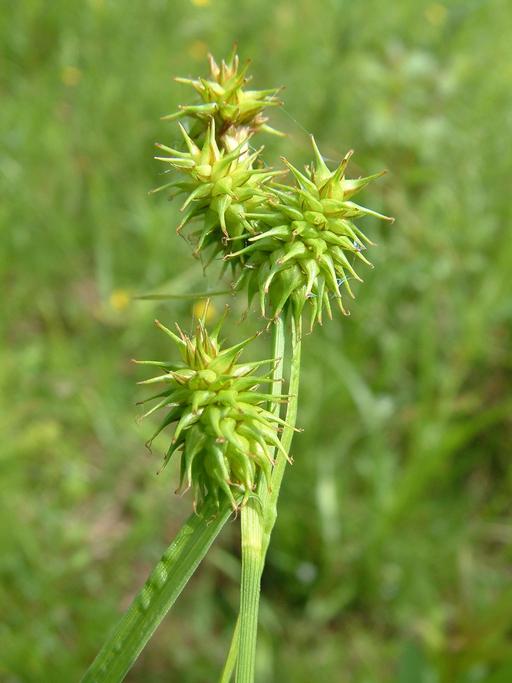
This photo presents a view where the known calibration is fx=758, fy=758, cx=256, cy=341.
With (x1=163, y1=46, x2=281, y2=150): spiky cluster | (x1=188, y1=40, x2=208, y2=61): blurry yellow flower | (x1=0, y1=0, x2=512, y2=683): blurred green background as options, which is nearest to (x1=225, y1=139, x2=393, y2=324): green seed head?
(x1=163, y1=46, x2=281, y2=150): spiky cluster

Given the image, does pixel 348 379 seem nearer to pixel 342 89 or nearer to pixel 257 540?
pixel 342 89

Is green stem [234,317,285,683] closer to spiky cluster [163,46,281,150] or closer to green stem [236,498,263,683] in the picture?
green stem [236,498,263,683]

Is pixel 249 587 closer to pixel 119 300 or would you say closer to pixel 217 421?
pixel 217 421

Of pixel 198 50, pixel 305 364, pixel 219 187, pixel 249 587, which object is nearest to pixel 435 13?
pixel 198 50

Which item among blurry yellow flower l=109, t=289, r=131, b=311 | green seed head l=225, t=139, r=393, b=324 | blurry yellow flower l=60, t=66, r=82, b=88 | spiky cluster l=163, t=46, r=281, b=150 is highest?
blurry yellow flower l=60, t=66, r=82, b=88

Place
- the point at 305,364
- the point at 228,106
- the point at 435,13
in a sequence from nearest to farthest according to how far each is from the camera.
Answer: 1. the point at 228,106
2. the point at 305,364
3. the point at 435,13

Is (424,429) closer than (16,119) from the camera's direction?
Yes

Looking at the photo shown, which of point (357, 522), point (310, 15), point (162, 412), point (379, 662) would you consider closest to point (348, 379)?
point (357, 522)
